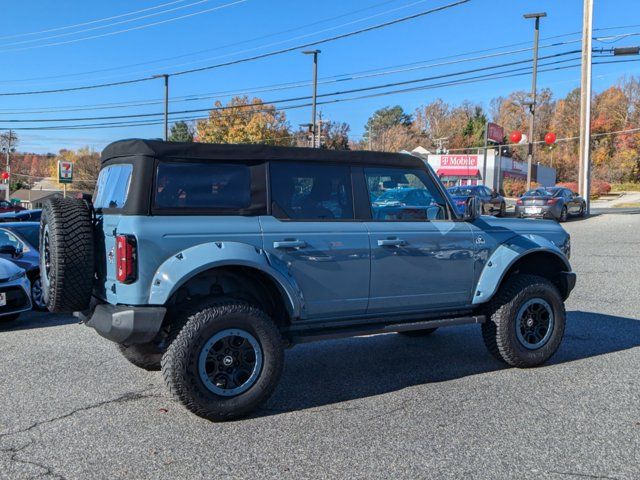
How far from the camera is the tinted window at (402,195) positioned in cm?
532

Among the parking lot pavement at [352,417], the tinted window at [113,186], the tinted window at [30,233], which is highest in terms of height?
the tinted window at [113,186]

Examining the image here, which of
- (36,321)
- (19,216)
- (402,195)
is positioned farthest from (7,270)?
(19,216)

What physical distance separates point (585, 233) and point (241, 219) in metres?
18.2

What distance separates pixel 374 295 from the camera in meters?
5.09

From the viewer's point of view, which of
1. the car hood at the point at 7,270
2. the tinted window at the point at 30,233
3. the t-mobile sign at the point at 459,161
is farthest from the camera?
the t-mobile sign at the point at 459,161

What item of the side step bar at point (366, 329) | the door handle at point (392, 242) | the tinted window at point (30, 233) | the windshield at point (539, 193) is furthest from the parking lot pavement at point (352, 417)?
the windshield at point (539, 193)

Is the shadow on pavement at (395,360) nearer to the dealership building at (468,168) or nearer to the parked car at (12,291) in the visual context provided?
the parked car at (12,291)

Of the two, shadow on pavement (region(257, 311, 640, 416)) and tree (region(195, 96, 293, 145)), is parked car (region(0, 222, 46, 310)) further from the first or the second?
tree (region(195, 96, 293, 145))

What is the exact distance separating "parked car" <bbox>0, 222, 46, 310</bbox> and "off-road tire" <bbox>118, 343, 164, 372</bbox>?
3677mm

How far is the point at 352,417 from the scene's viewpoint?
4531mm

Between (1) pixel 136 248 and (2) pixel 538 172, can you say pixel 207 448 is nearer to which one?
(1) pixel 136 248

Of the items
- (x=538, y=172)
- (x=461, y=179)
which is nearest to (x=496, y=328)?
(x=461, y=179)

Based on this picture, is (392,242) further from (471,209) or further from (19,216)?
(19,216)

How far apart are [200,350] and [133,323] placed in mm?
503
